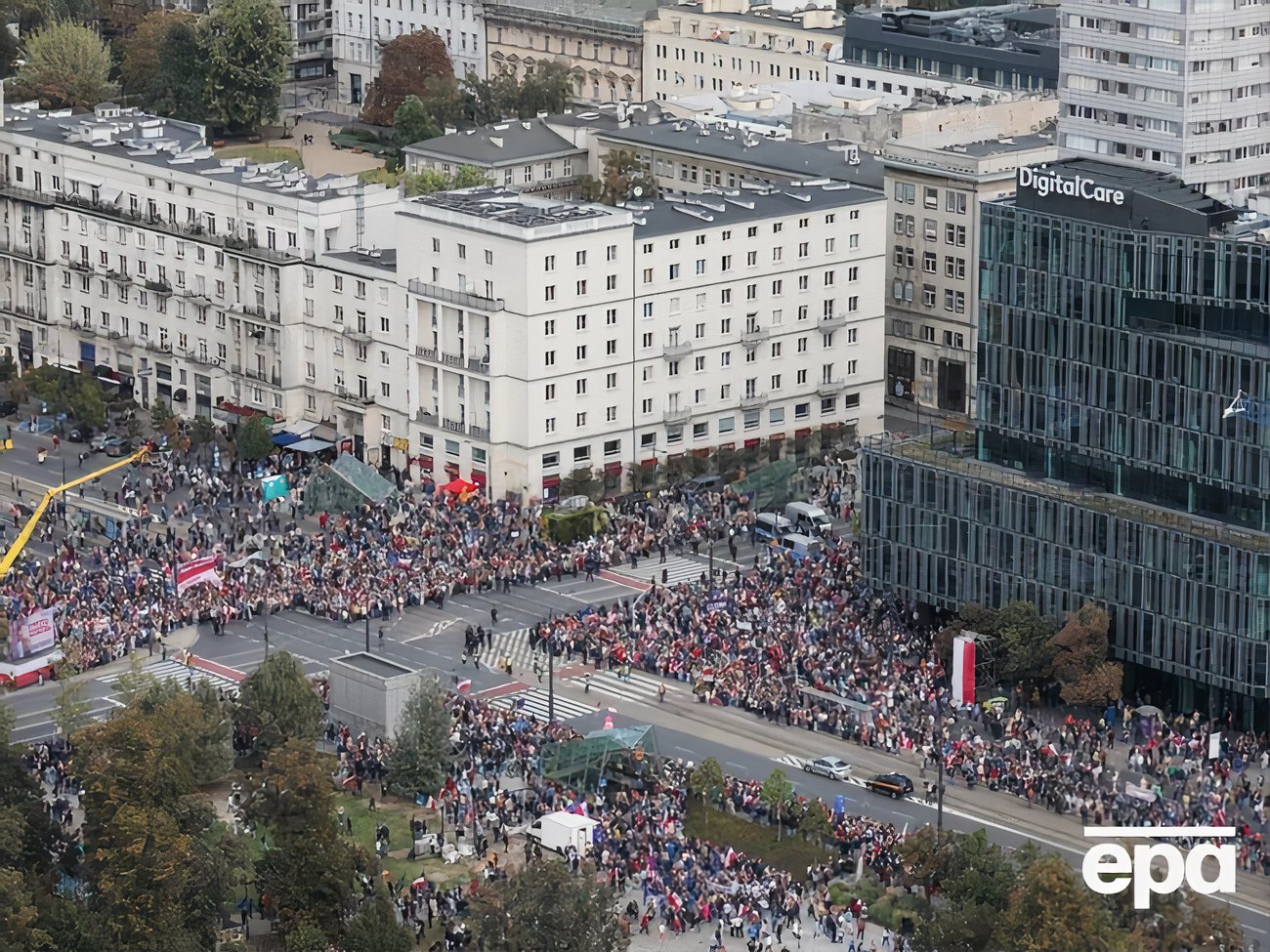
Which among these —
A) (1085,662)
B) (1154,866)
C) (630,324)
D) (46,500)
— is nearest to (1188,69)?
(630,324)

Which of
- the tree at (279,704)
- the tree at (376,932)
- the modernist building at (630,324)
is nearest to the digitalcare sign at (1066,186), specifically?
the modernist building at (630,324)

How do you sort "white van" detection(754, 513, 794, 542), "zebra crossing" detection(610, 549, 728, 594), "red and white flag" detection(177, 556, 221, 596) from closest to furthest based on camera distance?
"red and white flag" detection(177, 556, 221, 596) → "zebra crossing" detection(610, 549, 728, 594) → "white van" detection(754, 513, 794, 542)

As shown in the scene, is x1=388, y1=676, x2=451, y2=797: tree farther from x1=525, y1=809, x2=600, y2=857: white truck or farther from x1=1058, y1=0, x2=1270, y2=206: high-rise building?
x1=1058, y1=0, x2=1270, y2=206: high-rise building

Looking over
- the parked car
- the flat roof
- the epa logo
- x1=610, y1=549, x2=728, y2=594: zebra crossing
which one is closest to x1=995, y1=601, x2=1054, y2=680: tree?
the parked car

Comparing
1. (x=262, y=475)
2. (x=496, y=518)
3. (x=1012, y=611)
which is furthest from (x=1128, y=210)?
(x=262, y=475)

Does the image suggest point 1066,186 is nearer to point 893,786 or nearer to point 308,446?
point 893,786
